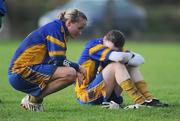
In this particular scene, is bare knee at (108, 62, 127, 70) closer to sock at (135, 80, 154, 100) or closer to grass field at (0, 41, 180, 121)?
sock at (135, 80, 154, 100)

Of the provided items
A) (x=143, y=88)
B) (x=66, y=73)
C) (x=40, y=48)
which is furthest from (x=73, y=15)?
(x=143, y=88)

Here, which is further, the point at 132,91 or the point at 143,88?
the point at 143,88

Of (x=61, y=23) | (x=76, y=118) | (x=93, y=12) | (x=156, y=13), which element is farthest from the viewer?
(x=156, y=13)

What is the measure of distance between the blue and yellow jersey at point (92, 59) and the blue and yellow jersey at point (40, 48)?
0.73 metres

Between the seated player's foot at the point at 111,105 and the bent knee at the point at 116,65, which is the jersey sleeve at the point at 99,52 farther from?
the seated player's foot at the point at 111,105

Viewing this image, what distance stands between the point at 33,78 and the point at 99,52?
997mm

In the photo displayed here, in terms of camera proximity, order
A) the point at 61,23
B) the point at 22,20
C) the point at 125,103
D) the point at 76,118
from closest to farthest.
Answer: the point at 76,118 → the point at 61,23 → the point at 125,103 → the point at 22,20

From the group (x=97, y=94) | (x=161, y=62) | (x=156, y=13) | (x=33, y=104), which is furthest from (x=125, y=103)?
(x=156, y=13)

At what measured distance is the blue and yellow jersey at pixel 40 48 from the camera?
8633 mm

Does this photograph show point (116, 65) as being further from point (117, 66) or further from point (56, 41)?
point (56, 41)

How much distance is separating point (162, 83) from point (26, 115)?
6.13 m

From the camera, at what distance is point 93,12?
3209cm

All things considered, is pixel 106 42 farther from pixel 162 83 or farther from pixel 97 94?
pixel 162 83

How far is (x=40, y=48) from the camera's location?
28.6ft
